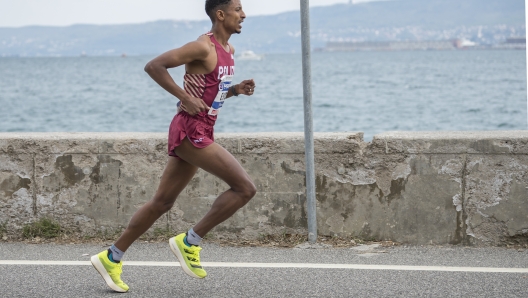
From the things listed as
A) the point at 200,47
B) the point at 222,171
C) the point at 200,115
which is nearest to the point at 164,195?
the point at 222,171

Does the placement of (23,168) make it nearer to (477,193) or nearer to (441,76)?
(477,193)

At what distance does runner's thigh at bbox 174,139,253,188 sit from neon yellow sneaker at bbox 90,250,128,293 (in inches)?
31.8

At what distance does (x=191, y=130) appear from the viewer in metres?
4.48

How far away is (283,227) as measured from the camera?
594 cm

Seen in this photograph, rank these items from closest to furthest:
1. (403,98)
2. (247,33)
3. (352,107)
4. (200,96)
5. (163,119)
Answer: (200,96) < (163,119) < (352,107) < (403,98) < (247,33)

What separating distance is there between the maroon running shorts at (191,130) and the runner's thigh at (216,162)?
31 millimetres

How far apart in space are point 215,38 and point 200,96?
14.7 inches

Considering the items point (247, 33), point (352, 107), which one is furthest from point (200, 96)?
point (247, 33)

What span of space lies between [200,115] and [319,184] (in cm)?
167

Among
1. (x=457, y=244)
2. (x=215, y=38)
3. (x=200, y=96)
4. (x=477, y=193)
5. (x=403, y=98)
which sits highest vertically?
(x=215, y=38)

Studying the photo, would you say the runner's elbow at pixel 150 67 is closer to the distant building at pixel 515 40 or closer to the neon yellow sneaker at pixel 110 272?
the neon yellow sneaker at pixel 110 272

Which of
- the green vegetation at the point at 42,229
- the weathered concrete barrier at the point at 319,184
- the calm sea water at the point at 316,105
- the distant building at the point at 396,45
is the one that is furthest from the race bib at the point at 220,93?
the distant building at the point at 396,45

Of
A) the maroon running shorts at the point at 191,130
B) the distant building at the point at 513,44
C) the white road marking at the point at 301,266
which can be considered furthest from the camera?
the distant building at the point at 513,44

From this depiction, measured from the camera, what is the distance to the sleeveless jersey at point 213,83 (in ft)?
14.8
